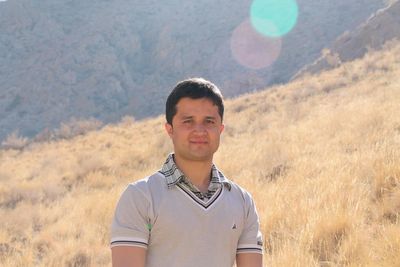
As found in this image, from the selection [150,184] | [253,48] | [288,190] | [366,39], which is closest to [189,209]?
[150,184]

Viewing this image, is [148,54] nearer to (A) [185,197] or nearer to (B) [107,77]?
(B) [107,77]

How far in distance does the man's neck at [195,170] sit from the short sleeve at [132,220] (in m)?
0.27

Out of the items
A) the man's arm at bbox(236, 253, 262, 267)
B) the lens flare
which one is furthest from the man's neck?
the lens flare

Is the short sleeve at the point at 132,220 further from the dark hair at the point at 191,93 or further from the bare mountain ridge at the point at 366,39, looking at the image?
the bare mountain ridge at the point at 366,39

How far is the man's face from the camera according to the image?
240 cm

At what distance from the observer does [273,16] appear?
63.7 metres

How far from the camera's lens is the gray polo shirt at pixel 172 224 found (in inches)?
86.3

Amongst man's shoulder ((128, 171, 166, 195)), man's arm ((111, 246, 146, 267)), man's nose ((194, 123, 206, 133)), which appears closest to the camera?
man's arm ((111, 246, 146, 267))

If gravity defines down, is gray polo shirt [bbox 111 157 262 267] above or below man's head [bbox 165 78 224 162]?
below

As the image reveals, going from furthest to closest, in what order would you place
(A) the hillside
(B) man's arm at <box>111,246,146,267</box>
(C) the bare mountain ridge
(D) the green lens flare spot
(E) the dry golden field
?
(D) the green lens flare spot
(A) the hillside
(C) the bare mountain ridge
(E) the dry golden field
(B) man's arm at <box>111,246,146,267</box>

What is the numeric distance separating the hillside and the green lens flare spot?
1.29 m

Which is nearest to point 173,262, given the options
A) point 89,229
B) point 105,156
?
point 89,229

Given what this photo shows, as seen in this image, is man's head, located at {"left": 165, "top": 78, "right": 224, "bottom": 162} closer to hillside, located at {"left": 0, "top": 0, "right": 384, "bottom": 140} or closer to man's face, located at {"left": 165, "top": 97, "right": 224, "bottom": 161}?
man's face, located at {"left": 165, "top": 97, "right": 224, "bottom": 161}

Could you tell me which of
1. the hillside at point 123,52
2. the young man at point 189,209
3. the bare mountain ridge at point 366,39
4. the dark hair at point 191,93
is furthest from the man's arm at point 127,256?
the hillside at point 123,52
